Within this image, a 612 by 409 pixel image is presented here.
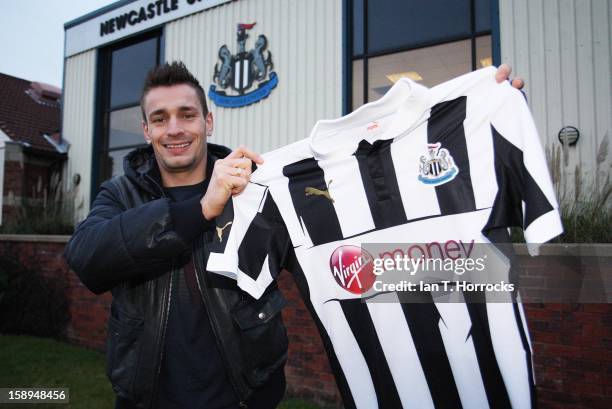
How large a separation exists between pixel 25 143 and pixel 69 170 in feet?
3.44

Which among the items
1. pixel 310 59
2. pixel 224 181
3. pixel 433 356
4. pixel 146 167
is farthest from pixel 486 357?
pixel 310 59

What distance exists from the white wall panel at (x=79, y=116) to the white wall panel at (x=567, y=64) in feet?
26.4

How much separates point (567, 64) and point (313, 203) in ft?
13.4

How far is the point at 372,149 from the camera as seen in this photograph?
1996 mm

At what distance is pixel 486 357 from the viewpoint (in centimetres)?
170

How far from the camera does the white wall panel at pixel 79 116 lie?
8695mm

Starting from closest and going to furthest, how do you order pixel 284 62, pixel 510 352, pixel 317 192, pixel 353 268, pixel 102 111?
pixel 510 352 → pixel 353 268 → pixel 317 192 → pixel 284 62 → pixel 102 111

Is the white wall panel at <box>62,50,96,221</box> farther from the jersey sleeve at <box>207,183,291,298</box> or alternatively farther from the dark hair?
the jersey sleeve at <box>207,183,291,298</box>

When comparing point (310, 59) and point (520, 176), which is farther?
point (310, 59)

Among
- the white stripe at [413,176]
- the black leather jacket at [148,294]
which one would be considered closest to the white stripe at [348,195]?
the white stripe at [413,176]

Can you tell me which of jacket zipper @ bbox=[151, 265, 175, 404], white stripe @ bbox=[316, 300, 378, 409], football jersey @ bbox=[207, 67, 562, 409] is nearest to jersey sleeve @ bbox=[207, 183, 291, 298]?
football jersey @ bbox=[207, 67, 562, 409]

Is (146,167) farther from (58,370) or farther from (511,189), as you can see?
(58,370)

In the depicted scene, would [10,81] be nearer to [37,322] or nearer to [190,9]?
[190,9]

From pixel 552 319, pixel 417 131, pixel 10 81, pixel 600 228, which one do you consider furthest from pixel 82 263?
pixel 10 81
